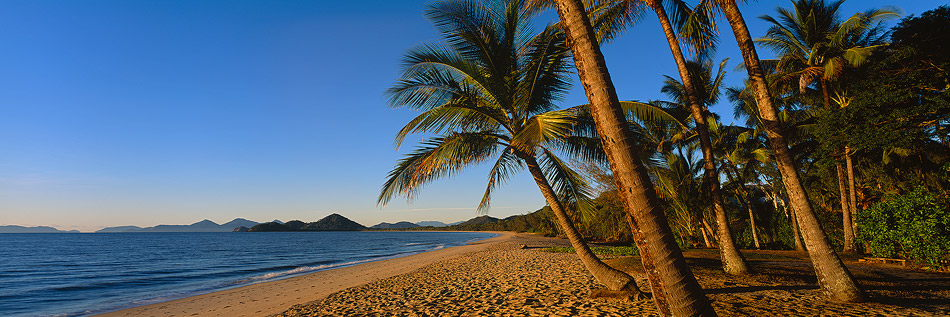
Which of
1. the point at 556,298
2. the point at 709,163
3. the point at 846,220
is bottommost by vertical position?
the point at 556,298

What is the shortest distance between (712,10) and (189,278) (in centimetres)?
2470

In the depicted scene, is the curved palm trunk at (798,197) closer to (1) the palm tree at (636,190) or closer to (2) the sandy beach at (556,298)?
(2) the sandy beach at (556,298)

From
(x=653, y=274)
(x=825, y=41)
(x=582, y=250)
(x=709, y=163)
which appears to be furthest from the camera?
(x=825, y=41)

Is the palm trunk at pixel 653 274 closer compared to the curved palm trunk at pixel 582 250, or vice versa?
the palm trunk at pixel 653 274

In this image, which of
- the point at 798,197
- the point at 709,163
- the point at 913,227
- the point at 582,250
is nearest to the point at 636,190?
the point at 582,250

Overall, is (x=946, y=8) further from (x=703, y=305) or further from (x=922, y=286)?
(x=703, y=305)

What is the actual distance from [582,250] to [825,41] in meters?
14.5

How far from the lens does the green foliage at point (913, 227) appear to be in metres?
8.91

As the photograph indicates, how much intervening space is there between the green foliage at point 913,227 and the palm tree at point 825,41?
459 cm

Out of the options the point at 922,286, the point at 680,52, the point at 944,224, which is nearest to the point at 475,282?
the point at 680,52

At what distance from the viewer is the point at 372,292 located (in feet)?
36.5

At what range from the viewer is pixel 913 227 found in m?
9.40

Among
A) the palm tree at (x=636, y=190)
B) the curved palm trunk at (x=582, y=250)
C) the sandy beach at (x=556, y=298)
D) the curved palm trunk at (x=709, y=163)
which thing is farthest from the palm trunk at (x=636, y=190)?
the curved palm trunk at (x=709, y=163)

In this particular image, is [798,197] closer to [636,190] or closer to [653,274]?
[653,274]
